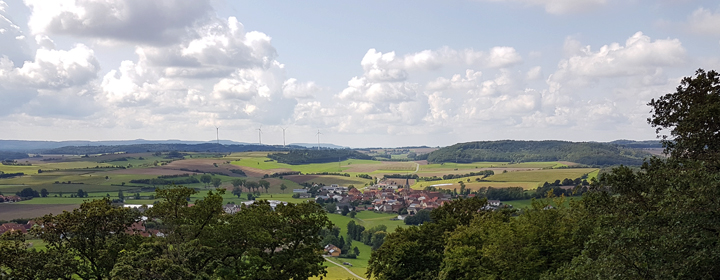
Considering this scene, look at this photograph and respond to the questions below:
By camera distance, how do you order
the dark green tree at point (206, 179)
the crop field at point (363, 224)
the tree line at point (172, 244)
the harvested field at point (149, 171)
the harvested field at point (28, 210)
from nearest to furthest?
1. the tree line at point (172, 244)
2. the crop field at point (363, 224)
3. the harvested field at point (28, 210)
4. the dark green tree at point (206, 179)
5. the harvested field at point (149, 171)

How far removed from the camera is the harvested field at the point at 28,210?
9934 centimetres

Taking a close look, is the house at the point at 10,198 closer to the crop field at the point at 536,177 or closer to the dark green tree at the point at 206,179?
the dark green tree at the point at 206,179

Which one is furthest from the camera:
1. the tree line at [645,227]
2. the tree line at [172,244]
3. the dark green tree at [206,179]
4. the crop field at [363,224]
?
the dark green tree at [206,179]

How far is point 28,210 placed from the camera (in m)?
107

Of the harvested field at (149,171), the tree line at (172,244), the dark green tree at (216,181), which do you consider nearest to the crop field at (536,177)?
the dark green tree at (216,181)

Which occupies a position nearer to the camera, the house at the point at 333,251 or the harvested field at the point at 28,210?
the house at the point at 333,251

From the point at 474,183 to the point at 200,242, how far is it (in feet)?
504

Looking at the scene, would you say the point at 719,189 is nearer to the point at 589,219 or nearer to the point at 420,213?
the point at 589,219

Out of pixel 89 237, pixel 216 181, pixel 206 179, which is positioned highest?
pixel 89 237

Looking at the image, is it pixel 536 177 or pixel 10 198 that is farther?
pixel 536 177

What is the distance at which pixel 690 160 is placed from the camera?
65.1ft

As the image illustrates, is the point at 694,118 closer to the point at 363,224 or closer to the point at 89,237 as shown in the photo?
the point at 89,237

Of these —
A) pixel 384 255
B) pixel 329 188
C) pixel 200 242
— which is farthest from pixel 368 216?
pixel 200 242

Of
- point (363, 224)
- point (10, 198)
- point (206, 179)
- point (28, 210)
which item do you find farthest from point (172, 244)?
point (206, 179)
